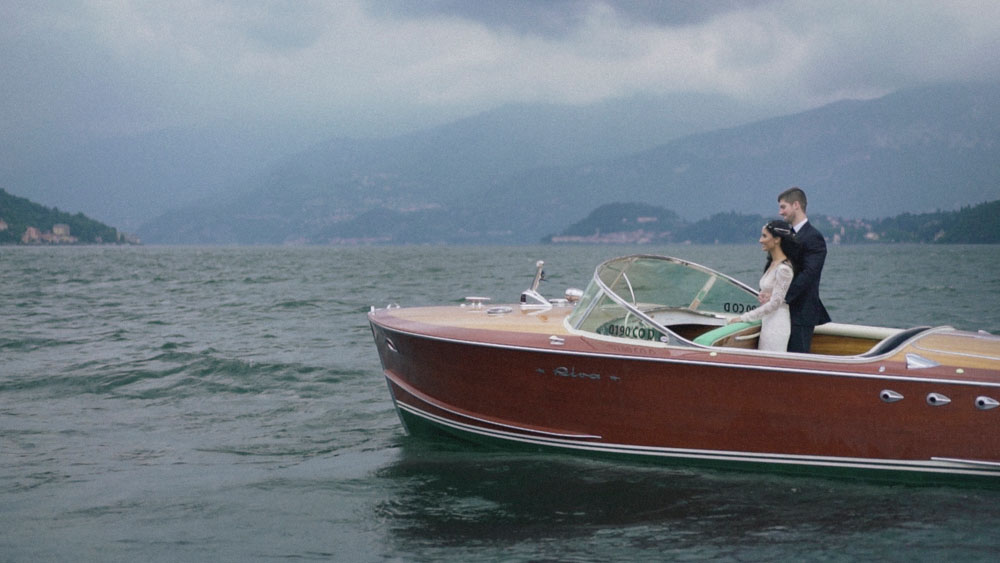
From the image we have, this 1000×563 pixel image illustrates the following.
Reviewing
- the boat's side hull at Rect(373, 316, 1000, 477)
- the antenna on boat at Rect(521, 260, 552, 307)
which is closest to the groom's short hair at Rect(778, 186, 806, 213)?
the boat's side hull at Rect(373, 316, 1000, 477)

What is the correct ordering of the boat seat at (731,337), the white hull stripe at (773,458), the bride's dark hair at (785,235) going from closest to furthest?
1. the white hull stripe at (773,458)
2. the bride's dark hair at (785,235)
3. the boat seat at (731,337)

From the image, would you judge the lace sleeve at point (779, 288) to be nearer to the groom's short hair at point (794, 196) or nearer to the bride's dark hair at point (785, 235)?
the bride's dark hair at point (785, 235)

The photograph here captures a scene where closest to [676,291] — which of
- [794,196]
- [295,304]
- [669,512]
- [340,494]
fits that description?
[794,196]

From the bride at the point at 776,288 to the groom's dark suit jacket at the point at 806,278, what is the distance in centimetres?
5

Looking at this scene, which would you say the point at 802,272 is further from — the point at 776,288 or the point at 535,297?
the point at 535,297

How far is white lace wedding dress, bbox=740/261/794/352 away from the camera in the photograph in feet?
20.6

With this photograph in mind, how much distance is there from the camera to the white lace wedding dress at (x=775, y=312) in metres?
6.27

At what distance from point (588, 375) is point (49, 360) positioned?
32.7 ft

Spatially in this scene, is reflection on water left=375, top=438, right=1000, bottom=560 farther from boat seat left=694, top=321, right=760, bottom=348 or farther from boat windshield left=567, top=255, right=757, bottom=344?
boat windshield left=567, top=255, right=757, bottom=344

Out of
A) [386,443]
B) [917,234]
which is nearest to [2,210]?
[917,234]

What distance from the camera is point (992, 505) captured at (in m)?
5.69

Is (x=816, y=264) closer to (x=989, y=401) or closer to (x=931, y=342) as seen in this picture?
(x=931, y=342)

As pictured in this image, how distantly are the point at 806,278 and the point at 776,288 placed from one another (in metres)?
0.22

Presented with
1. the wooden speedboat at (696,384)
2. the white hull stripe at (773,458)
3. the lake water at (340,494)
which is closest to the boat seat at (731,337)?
the wooden speedboat at (696,384)
